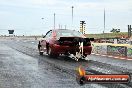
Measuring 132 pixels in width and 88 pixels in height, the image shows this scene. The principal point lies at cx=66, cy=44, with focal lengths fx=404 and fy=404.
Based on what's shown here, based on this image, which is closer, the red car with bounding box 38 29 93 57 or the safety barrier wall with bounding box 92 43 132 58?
the red car with bounding box 38 29 93 57

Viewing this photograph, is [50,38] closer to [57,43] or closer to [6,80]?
[57,43]

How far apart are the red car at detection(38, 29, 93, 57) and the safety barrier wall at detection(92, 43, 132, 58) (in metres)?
4.21

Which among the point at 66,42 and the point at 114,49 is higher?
the point at 66,42

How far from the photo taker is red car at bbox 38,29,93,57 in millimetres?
18891

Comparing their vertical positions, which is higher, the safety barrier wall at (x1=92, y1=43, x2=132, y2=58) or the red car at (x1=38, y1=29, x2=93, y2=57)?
the red car at (x1=38, y1=29, x2=93, y2=57)

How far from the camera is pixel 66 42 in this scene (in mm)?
19109

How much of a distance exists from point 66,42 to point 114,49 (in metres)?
6.38

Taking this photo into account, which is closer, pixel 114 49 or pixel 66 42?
pixel 66 42

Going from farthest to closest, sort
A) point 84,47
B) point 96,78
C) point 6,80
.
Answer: point 84,47 → point 6,80 → point 96,78

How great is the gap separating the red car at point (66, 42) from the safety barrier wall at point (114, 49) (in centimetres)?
421

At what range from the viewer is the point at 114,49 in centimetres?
2475

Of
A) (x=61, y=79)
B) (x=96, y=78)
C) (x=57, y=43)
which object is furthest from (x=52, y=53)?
(x=96, y=78)

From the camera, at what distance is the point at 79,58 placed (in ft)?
Answer: 64.5

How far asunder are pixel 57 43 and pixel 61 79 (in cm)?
832
